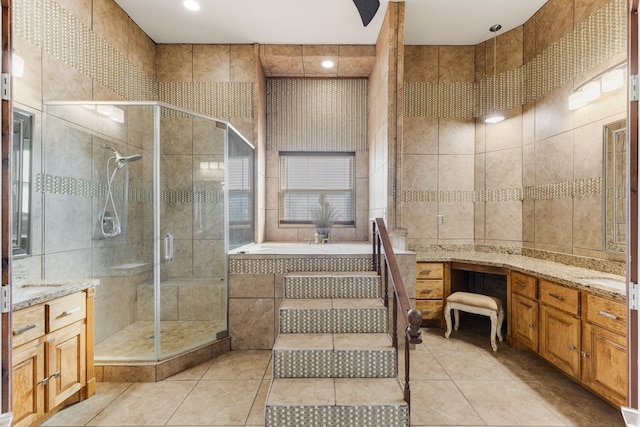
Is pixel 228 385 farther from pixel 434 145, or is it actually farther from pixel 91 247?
pixel 434 145


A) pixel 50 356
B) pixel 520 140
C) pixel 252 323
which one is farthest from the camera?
pixel 520 140

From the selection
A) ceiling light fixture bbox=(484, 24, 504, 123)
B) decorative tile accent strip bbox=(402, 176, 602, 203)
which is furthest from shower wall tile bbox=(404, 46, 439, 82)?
decorative tile accent strip bbox=(402, 176, 602, 203)

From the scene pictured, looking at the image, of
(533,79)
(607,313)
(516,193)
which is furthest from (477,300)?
(533,79)

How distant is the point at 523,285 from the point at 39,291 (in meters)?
3.72

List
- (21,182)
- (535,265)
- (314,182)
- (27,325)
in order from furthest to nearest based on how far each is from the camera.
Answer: (314,182)
(535,265)
(21,182)
(27,325)

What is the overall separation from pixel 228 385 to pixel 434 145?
3.47 metres

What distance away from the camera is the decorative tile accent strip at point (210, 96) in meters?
4.18

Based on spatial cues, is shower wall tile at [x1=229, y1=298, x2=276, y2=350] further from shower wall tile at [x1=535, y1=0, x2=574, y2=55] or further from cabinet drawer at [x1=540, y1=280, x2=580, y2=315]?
shower wall tile at [x1=535, y1=0, x2=574, y2=55]

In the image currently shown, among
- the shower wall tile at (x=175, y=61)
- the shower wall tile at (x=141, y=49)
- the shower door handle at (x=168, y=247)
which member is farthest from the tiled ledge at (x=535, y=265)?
the shower wall tile at (x=141, y=49)

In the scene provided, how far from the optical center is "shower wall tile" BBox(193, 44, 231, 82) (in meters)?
4.14

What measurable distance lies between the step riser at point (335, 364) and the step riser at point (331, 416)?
32 centimetres

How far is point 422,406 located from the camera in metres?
2.29

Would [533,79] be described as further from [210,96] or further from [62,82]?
[62,82]

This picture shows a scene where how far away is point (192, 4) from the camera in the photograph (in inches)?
133
